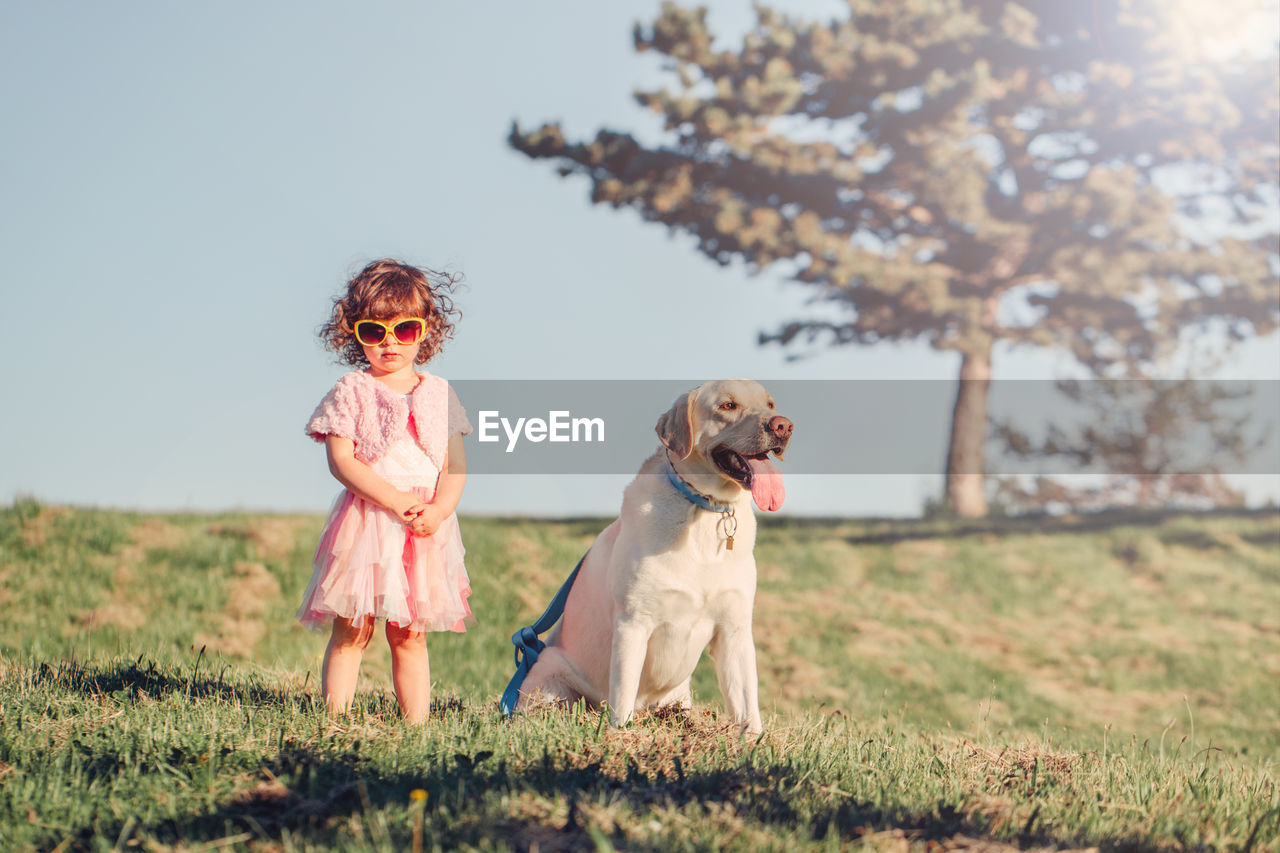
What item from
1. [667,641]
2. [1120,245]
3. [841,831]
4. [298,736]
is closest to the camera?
[841,831]

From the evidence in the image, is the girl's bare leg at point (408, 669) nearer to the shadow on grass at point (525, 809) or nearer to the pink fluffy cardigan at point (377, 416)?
the pink fluffy cardigan at point (377, 416)

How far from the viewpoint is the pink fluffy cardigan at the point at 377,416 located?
3939mm

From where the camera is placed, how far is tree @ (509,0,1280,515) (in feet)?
51.6

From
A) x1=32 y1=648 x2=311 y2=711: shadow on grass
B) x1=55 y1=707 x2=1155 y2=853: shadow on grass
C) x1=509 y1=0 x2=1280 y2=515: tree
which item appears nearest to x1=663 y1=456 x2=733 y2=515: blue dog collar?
x1=55 y1=707 x2=1155 y2=853: shadow on grass

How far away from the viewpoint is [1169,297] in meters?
16.2

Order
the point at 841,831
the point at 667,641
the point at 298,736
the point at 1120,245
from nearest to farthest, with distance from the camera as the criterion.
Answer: the point at 841,831, the point at 298,736, the point at 667,641, the point at 1120,245

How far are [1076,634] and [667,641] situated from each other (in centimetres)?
935

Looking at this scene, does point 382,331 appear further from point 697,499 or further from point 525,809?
point 525,809

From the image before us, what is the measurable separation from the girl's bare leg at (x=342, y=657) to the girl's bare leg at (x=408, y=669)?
11 centimetres

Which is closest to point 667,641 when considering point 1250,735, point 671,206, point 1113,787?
point 1113,787

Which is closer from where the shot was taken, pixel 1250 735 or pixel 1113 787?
pixel 1113 787

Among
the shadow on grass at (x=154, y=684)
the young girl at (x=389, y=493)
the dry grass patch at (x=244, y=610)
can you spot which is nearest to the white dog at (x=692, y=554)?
the young girl at (x=389, y=493)

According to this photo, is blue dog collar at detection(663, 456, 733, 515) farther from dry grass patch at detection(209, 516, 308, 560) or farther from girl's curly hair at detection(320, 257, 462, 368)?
dry grass patch at detection(209, 516, 308, 560)

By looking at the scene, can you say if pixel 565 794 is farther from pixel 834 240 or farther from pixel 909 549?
pixel 834 240
